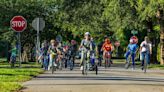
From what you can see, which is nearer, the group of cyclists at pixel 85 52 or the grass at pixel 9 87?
the grass at pixel 9 87

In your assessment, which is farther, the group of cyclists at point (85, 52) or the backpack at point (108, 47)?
the backpack at point (108, 47)

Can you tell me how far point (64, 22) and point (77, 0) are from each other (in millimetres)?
5982

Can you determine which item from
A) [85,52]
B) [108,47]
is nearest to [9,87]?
[85,52]

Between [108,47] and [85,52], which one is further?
[108,47]

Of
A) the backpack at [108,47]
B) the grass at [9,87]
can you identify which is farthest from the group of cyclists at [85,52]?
the grass at [9,87]

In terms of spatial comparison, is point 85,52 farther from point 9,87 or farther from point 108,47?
point 108,47

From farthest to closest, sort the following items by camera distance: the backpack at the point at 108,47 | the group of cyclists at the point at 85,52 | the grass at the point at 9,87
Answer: the backpack at the point at 108,47 → the group of cyclists at the point at 85,52 → the grass at the point at 9,87

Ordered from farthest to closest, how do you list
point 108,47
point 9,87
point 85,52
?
point 108,47, point 85,52, point 9,87

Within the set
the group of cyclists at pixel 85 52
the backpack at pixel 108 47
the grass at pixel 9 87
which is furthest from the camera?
the backpack at pixel 108 47

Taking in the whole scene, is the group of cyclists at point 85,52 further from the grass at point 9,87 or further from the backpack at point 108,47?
the grass at point 9,87

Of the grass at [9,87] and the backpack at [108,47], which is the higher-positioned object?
the backpack at [108,47]

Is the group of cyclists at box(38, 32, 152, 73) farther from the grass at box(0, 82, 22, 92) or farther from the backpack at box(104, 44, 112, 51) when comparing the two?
the grass at box(0, 82, 22, 92)

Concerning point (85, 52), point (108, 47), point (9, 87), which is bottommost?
point (9, 87)

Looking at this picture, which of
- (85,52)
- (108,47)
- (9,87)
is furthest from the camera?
(108,47)
